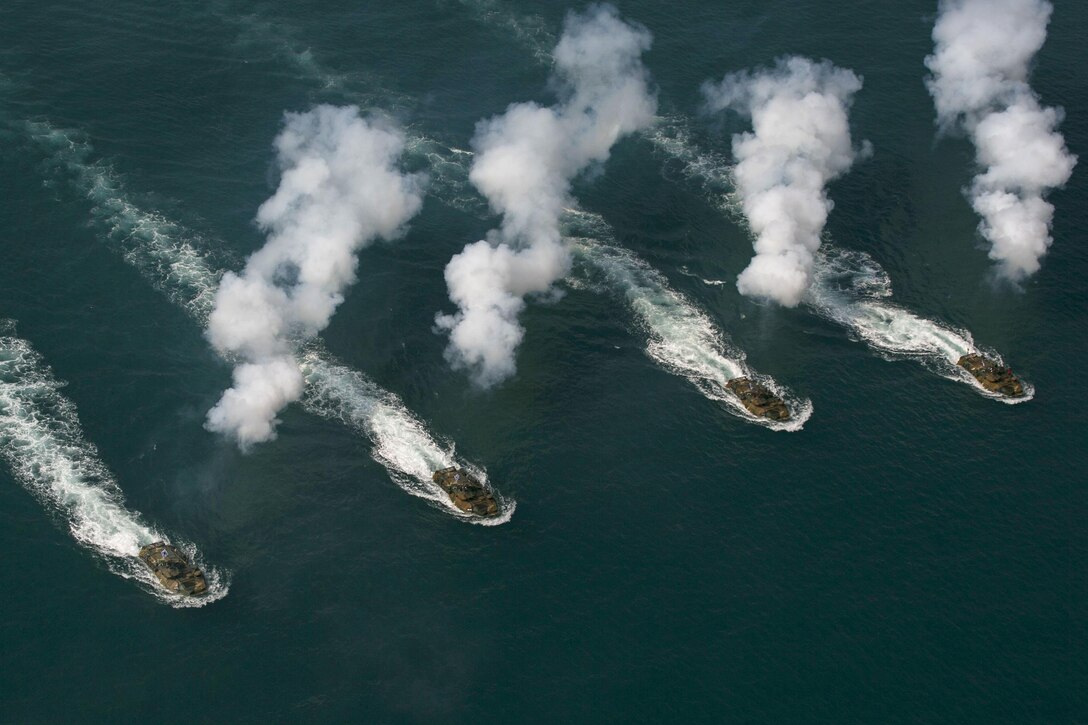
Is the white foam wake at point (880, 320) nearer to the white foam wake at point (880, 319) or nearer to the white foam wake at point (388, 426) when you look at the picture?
the white foam wake at point (880, 319)

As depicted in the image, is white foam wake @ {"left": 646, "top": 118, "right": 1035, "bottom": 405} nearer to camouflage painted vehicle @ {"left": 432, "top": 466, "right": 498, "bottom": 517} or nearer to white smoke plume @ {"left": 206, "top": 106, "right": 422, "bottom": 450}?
white smoke plume @ {"left": 206, "top": 106, "right": 422, "bottom": 450}

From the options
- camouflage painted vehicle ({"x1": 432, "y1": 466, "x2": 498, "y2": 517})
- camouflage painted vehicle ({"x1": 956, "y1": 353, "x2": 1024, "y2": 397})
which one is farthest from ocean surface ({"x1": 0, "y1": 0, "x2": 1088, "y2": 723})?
camouflage painted vehicle ({"x1": 956, "y1": 353, "x2": 1024, "y2": 397})

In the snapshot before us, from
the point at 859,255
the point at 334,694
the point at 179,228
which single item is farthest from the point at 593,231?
the point at 334,694

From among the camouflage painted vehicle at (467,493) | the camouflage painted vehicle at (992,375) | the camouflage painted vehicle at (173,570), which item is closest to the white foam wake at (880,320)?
the camouflage painted vehicle at (992,375)

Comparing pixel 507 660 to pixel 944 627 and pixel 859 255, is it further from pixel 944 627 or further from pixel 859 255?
pixel 859 255

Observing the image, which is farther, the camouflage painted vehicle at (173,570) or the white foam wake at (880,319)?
the white foam wake at (880,319)

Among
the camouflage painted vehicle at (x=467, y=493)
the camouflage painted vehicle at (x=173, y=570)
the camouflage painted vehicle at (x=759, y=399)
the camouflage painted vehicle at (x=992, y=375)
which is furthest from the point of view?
the camouflage painted vehicle at (x=992, y=375)

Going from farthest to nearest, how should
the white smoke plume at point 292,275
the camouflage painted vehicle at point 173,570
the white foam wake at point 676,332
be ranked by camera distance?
the white foam wake at point 676,332 < the white smoke plume at point 292,275 < the camouflage painted vehicle at point 173,570
